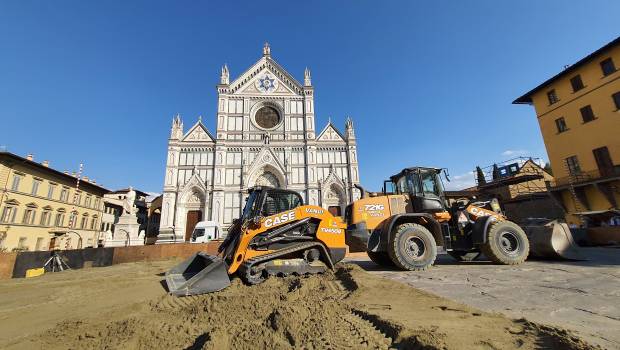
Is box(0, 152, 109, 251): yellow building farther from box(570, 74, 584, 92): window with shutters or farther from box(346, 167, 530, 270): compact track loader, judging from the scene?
box(570, 74, 584, 92): window with shutters

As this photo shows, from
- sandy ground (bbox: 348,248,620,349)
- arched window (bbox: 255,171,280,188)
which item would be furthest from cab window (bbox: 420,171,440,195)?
arched window (bbox: 255,171,280,188)

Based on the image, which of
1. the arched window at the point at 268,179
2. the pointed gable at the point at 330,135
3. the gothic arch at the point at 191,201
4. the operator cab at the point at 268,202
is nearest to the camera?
the operator cab at the point at 268,202

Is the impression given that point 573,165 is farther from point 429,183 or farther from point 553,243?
point 429,183

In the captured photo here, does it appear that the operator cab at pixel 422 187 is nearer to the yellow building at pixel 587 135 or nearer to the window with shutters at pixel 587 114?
the yellow building at pixel 587 135

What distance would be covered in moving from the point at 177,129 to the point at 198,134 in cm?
236

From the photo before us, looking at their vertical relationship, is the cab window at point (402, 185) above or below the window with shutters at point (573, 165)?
below

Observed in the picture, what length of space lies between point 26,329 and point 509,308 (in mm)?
6992

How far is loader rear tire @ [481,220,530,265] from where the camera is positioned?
24.9ft

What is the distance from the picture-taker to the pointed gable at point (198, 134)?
31.4 meters

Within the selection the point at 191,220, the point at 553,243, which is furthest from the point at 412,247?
the point at 191,220

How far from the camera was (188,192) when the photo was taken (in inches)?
1164

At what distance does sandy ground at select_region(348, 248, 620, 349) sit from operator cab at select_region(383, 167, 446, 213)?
2090 mm

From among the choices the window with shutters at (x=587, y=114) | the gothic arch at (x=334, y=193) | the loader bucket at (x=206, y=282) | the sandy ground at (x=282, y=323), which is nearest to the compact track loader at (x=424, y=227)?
the sandy ground at (x=282, y=323)

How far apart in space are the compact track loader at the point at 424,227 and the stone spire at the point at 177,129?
28613 mm
